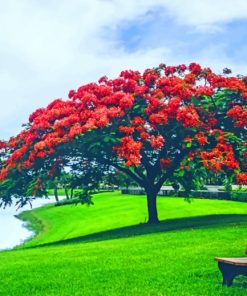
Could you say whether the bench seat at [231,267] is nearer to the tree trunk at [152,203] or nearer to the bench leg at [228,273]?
the bench leg at [228,273]

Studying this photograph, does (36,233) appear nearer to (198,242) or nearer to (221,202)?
(221,202)

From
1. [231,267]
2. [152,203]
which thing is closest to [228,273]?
[231,267]

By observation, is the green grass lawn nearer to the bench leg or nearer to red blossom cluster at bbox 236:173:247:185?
the bench leg

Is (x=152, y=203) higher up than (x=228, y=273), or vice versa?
(x=152, y=203)

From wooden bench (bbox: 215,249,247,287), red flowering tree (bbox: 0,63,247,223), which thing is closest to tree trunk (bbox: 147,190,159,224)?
red flowering tree (bbox: 0,63,247,223)

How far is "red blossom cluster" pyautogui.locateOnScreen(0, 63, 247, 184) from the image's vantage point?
30.8 metres

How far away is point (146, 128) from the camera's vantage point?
3278cm

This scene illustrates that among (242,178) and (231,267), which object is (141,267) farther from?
(242,178)

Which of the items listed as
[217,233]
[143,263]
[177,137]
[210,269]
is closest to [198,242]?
[217,233]

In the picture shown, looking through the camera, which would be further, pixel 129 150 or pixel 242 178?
pixel 242 178

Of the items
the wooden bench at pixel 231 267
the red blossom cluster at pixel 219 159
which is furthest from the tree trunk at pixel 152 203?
the wooden bench at pixel 231 267

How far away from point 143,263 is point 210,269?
2948 mm

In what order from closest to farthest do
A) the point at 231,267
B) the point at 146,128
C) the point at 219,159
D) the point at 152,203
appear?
the point at 231,267 → the point at 219,159 → the point at 146,128 → the point at 152,203

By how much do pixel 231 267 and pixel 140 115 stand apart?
20.2 m
